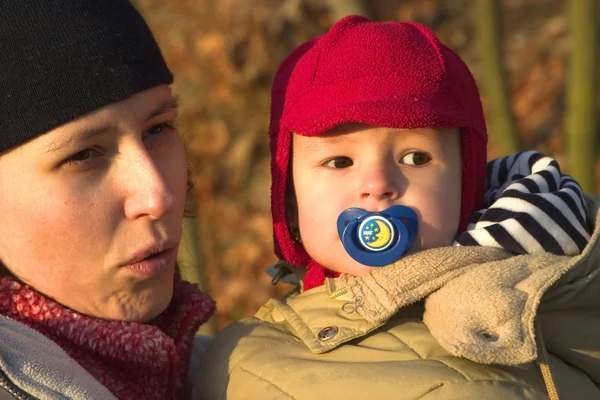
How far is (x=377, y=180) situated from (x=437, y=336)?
0.44 m

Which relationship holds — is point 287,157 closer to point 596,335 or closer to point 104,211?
point 104,211

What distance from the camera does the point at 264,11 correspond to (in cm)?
794

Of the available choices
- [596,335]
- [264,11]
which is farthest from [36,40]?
[264,11]

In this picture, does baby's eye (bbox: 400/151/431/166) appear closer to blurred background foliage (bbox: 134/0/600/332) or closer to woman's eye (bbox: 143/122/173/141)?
woman's eye (bbox: 143/122/173/141)

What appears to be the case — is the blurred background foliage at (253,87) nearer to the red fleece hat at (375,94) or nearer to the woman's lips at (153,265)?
the red fleece hat at (375,94)

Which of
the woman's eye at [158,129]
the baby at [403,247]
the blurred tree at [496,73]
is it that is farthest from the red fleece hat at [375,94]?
the blurred tree at [496,73]

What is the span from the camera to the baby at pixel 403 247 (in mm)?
2115

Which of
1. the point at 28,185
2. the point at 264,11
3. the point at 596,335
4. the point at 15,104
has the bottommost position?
the point at 596,335

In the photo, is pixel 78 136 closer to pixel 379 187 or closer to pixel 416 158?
pixel 379 187

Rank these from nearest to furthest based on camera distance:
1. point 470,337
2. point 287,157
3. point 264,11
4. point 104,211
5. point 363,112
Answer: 1. point 470,337
2. point 104,211
3. point 363,112
4. point 287,157
5. point 264,11

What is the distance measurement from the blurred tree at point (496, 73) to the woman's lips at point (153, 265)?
225cm

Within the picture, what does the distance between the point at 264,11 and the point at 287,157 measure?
556 centimetres

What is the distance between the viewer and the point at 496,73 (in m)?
4.16

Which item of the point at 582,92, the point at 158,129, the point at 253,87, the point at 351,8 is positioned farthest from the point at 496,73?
the point at 253,87
